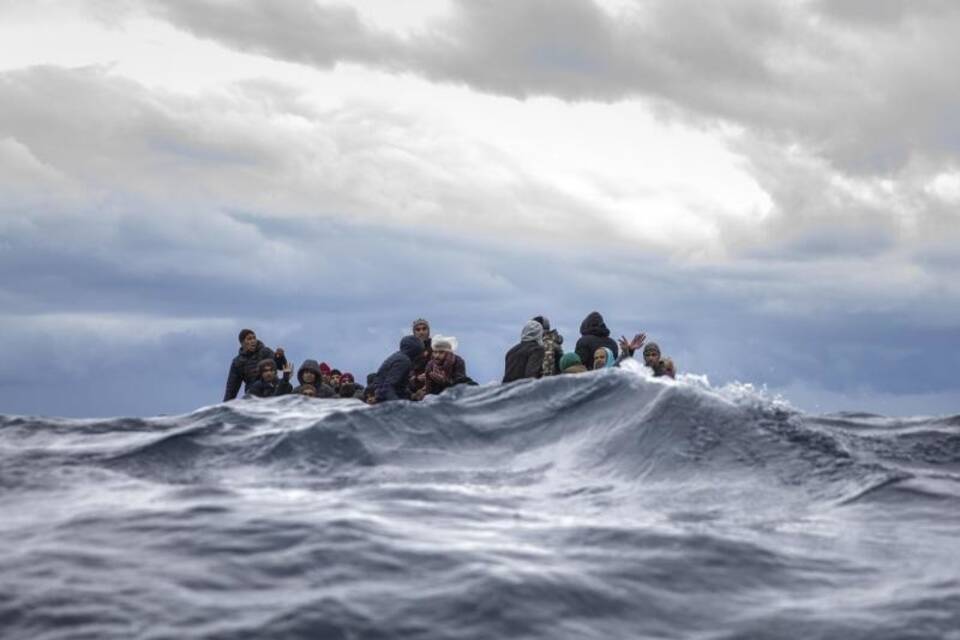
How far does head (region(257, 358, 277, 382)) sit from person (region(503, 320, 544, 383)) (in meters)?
3.68

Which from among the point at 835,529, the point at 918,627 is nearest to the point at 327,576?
the point at 918,627

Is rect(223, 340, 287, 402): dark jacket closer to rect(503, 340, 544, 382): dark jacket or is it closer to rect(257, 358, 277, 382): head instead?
rect(257, 358, 277, 382): head

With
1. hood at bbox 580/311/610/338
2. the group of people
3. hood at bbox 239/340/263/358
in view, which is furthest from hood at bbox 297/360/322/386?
hood at bbox 580/311/610/338

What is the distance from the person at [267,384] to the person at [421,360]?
83.2 inches

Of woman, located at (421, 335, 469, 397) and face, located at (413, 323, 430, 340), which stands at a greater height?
face, located at (413, 323, 430, 340)

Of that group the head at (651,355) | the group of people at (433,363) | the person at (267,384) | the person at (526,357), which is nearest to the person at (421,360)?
the group of people at (433,363)

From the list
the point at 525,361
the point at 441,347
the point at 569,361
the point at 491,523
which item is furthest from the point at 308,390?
the point at 491,523

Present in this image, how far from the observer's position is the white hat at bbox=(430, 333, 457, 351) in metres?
15.2

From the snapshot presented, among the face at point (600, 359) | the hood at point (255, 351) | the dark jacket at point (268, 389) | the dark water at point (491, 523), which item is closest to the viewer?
the dark water at point (491, 523)

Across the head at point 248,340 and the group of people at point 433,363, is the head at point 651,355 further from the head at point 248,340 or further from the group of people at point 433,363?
the head at point 248,340

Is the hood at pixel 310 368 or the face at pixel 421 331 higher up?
the face at pixel 421 331

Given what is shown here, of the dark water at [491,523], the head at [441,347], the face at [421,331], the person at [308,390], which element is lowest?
the dark water at [491,523]

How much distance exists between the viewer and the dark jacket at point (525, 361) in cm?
1491

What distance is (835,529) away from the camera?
737 centimetres
